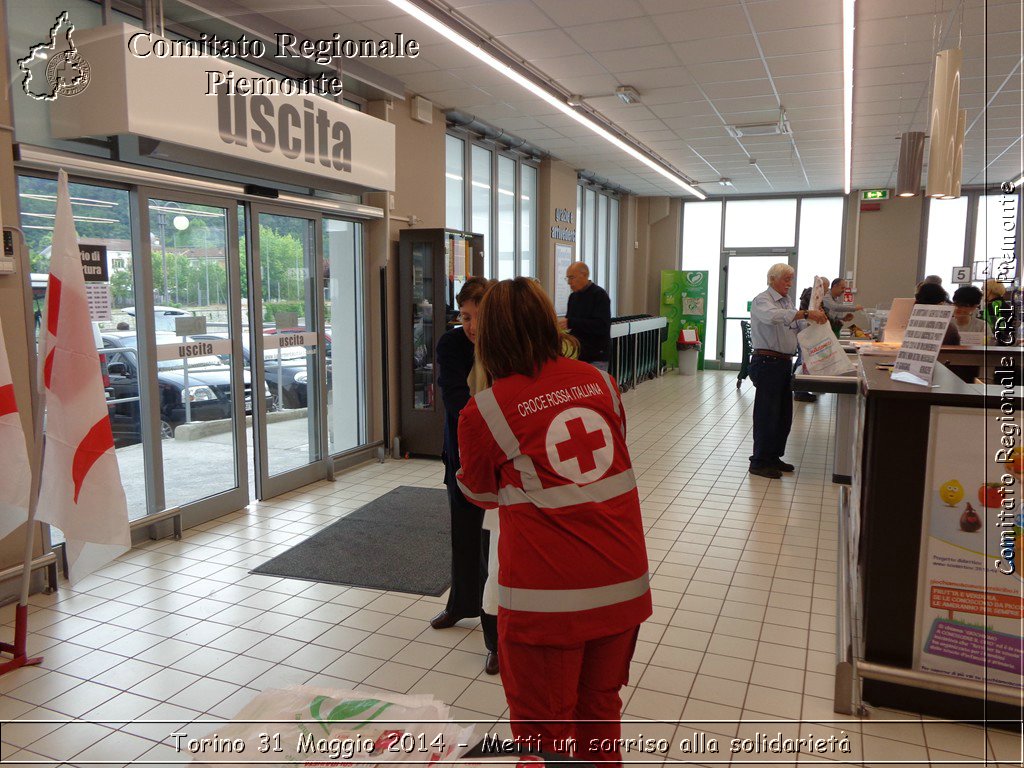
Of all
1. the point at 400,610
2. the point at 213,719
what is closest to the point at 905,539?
the point at 400,610

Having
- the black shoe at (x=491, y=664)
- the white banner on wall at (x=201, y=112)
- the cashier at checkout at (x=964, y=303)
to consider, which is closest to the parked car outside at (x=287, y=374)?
the white banner on wall at (x=201, y=112)

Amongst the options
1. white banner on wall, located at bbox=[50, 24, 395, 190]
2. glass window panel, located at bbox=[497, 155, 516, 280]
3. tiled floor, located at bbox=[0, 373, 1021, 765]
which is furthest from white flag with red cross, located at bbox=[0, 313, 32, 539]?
glass window panel, located at bbox=[497, 155, 516, 280]

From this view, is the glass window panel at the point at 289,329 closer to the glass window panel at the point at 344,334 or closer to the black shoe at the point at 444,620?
the glass window panel at the point at 344,334

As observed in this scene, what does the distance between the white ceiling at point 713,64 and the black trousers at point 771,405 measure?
83.3 inches

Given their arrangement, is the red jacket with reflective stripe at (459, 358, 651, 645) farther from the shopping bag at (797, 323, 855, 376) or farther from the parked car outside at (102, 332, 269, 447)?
the shopping bag at (797, 323, 855, 376)

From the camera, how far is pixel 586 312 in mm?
5430

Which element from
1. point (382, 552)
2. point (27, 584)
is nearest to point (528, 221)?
point (382, 552)

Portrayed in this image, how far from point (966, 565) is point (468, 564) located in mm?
1899

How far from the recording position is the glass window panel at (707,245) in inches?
542

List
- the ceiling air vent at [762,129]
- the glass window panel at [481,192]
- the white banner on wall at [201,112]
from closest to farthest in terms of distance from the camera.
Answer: the white banner on wall at [201,112] → the ceiling air vent at [762,129] → the glass window panel at [481,192]

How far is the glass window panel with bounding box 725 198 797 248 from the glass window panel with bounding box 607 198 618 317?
2.16 m

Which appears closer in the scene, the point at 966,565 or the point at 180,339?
the point at 966,565

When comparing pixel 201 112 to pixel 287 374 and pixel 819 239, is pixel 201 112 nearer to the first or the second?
pixel 287 374

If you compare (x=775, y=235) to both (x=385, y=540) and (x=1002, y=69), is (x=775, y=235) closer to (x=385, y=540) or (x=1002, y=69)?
(x=1002, y=69)
